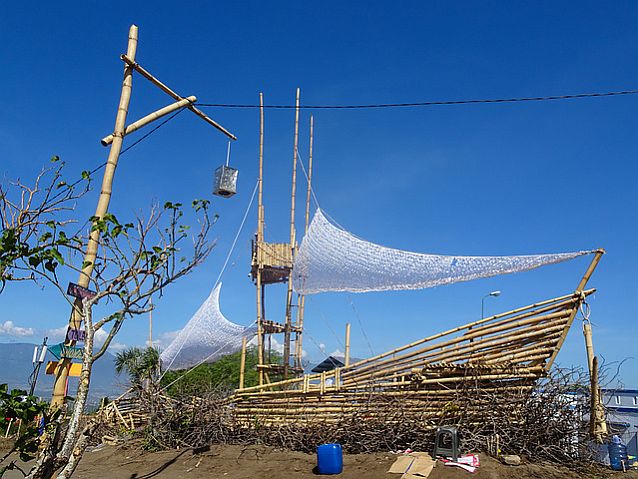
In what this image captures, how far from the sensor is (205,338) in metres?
17.1

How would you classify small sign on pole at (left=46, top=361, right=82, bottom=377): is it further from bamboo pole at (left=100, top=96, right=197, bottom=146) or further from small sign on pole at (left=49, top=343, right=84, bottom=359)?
bamboo pole at (left=100, top=96, right=197, bottom=146)

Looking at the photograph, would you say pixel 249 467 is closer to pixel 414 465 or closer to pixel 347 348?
pixel 414 465

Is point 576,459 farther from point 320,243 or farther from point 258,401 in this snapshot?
point 320,243

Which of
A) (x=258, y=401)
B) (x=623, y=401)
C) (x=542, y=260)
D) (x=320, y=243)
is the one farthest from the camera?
(x=623, y=401)

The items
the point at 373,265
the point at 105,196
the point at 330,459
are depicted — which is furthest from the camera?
the point at 373,265

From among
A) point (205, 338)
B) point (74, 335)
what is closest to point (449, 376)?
point (74, 335)

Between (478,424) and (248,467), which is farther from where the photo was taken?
(248,467)

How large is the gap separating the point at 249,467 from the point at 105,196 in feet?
16.8

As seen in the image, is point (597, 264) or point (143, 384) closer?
point (597, 264)

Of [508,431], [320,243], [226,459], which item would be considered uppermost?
[320,243]

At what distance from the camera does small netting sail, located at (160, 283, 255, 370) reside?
17.1 m

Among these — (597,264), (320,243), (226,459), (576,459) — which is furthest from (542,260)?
(226,459)

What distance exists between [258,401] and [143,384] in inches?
110

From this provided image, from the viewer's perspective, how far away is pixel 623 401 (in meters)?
19.4
